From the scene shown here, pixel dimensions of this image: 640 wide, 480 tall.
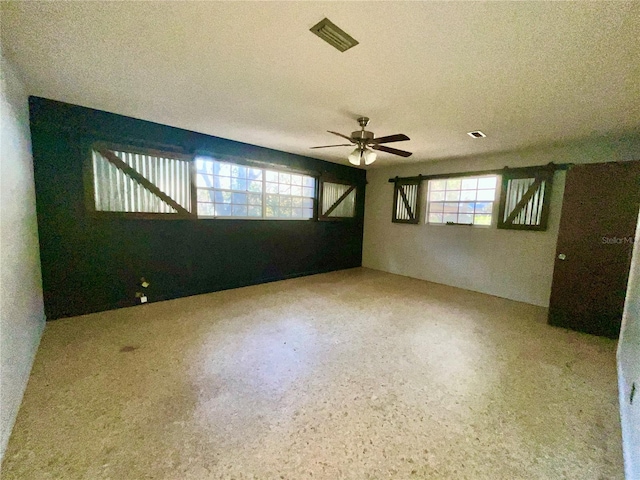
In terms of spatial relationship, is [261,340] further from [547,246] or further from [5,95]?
[547,246]

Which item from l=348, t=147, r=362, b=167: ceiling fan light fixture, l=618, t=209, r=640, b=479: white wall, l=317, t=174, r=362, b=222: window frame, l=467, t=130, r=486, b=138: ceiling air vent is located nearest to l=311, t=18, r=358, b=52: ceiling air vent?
l=348, t=147, r=362, b=167: ceiling fan light fixture

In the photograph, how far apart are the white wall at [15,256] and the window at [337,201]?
4.31m

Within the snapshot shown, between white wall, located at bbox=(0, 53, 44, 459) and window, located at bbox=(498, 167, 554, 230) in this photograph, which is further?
window, located at bbox=(498, 167, 554, 230)

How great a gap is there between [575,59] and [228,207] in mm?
4306

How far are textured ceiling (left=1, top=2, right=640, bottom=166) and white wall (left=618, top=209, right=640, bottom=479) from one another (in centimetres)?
174

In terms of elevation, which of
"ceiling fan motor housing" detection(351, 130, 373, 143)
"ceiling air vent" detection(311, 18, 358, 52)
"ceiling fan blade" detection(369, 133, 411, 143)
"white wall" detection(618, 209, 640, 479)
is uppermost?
"ceiling air vent" detection(311, 18, 358, 52)

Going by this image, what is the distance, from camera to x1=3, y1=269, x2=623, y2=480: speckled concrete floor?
54.8 inches

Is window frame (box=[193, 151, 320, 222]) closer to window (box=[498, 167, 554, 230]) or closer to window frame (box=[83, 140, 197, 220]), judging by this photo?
window frame (box=[83, 140, 197, 220])

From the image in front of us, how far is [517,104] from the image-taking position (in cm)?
248

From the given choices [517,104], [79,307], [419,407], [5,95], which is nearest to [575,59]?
[517,104]

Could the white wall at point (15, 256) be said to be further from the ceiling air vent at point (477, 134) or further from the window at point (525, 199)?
the window at point (525, 199)

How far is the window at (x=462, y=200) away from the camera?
4.70 metres

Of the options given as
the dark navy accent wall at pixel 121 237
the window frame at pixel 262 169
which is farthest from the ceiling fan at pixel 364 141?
the dark navy accent wall at pixel 121 237

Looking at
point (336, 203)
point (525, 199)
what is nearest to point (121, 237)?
point (336, 203)
